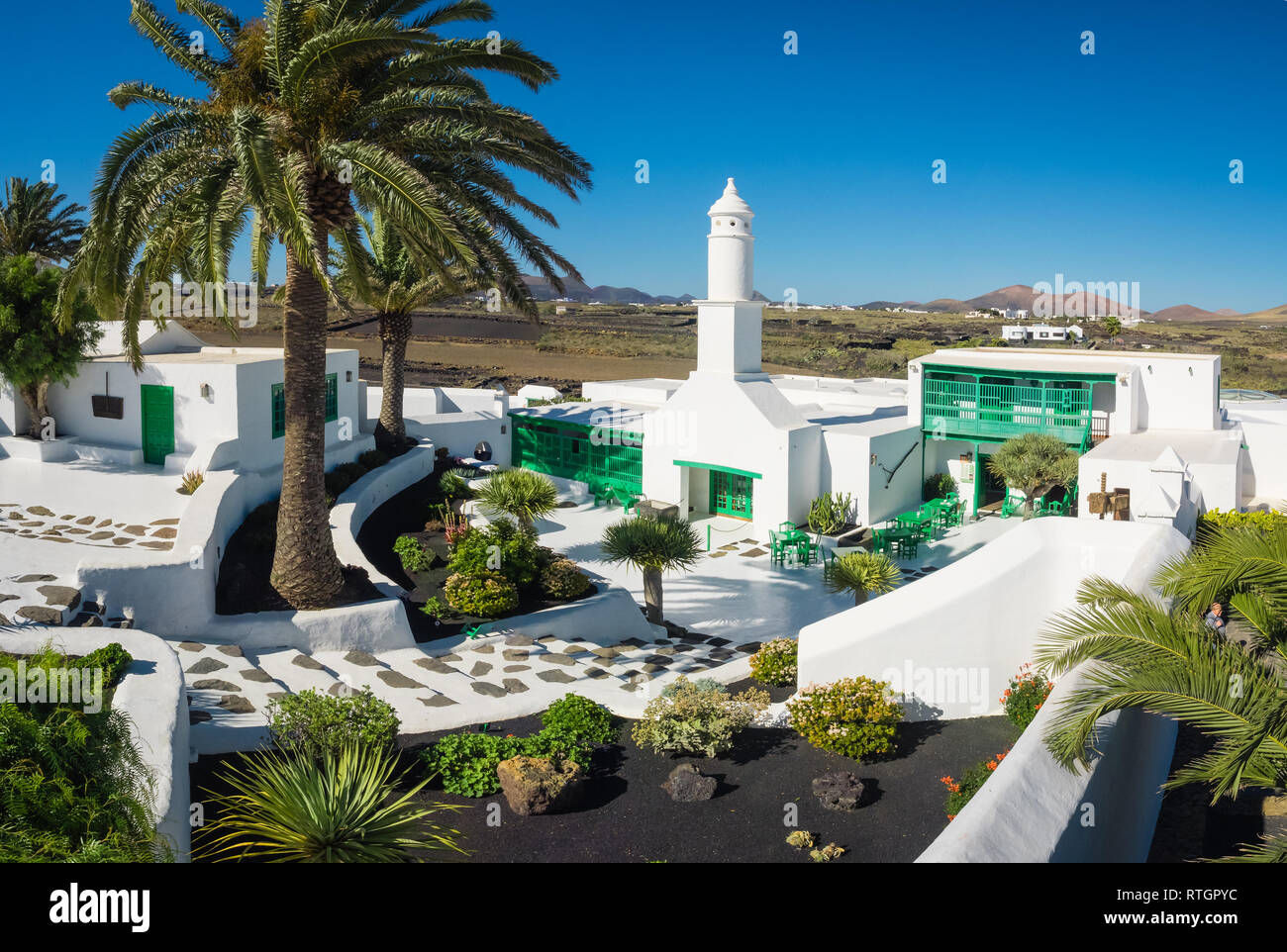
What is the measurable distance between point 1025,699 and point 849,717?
165cm

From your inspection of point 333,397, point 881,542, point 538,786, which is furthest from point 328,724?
point 881,542

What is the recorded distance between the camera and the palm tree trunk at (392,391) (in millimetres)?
25781

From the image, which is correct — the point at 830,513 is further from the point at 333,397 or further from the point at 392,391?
the point at 333,397

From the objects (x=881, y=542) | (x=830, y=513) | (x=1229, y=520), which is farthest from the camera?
(x=830, y=513)

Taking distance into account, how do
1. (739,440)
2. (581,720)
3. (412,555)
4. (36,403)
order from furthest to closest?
(739,440)
(36,403)
(412,555)
(581,720)

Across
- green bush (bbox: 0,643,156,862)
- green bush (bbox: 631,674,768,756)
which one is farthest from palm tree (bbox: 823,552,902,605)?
green bush (bbox: 0,643,156,862)

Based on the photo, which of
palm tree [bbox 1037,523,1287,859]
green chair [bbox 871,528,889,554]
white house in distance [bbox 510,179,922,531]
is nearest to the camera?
palm tree [bbox 1037,523,1287,859]

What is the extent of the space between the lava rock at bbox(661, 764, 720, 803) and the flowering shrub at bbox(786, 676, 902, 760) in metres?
1.30

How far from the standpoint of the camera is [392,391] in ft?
84.9

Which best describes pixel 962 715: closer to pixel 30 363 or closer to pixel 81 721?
pixel 81 721

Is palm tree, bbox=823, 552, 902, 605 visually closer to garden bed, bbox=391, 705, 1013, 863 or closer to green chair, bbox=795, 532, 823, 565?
garden bed, bbox=391, 705, 1013, 863

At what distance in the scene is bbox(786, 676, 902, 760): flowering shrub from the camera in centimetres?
941

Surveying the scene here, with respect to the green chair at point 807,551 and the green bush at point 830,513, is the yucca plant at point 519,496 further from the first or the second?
the green bush at point 830,513

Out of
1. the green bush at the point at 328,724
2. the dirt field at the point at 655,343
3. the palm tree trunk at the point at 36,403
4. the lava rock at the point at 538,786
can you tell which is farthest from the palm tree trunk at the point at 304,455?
the dirt field at the point at 655,343
